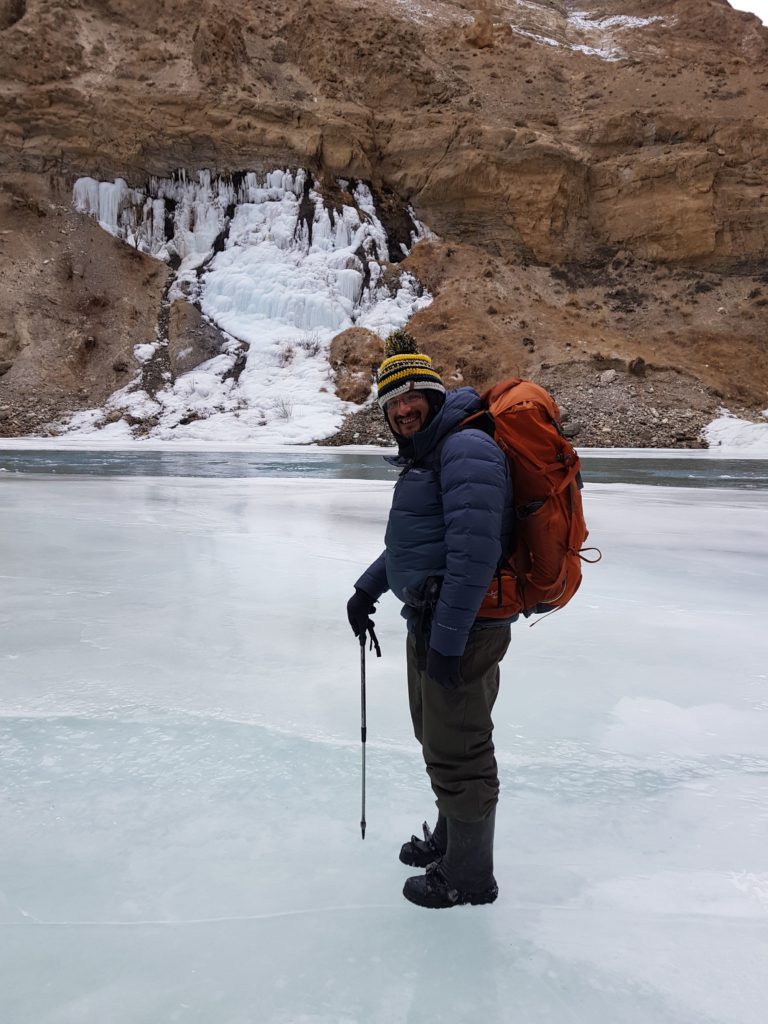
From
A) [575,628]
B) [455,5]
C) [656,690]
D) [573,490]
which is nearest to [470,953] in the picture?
[573,490]

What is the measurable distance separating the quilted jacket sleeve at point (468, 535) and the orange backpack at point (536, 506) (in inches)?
3.9

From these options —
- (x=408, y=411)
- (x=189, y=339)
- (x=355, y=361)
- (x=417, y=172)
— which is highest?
(x=417, y=172)

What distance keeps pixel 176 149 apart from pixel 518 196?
16.1m

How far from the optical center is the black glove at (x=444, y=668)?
179 cm

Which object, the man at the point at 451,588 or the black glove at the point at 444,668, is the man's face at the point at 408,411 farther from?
the black glove at the point at 444,668

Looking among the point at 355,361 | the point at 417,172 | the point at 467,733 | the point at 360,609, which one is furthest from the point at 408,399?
the point at 417,172

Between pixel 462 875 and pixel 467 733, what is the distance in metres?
0.37

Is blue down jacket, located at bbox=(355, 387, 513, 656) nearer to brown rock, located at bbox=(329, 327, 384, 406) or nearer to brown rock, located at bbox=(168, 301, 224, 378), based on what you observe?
brown rock, located at bbox=(329, 327, 384, 406)

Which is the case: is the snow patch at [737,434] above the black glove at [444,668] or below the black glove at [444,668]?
below

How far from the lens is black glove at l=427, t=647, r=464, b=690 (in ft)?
5.86

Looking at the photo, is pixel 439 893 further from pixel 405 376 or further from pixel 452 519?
pixel 405 376

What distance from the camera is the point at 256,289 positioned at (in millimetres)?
31078

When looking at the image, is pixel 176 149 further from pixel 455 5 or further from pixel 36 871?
pixel 36 871

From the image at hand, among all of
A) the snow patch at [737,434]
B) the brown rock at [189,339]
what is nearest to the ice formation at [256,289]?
the brown rock at [189,339]
